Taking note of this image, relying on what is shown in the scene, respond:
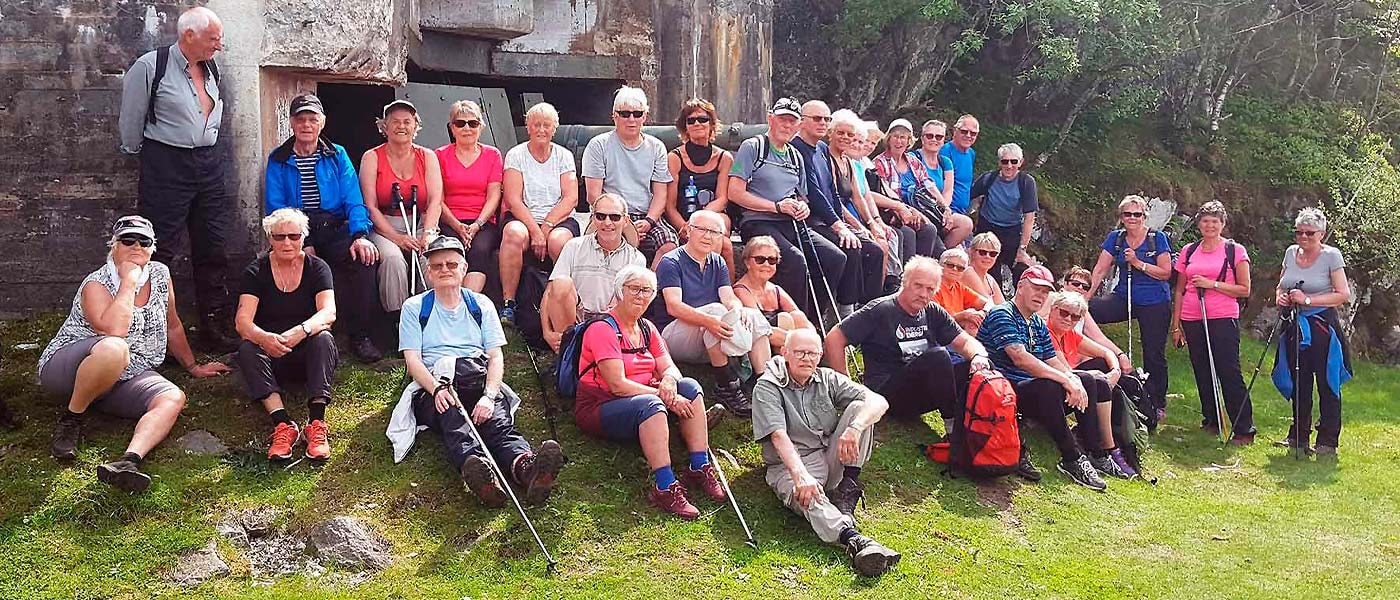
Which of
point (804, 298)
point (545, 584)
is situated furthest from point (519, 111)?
point (545, 584)

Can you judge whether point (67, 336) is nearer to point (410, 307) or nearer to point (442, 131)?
point (410, 307)

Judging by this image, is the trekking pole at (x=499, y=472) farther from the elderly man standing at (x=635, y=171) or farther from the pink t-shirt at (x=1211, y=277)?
the pink t-shirt at (x=1211, y=277)

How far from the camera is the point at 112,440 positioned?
589 cm

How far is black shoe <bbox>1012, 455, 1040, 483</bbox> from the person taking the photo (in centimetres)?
676

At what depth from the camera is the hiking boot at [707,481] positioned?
5.85m

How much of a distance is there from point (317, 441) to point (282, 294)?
0.84 meters

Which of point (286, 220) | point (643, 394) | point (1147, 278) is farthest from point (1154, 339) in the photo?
point (286, 220)

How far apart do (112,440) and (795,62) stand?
37.4ft

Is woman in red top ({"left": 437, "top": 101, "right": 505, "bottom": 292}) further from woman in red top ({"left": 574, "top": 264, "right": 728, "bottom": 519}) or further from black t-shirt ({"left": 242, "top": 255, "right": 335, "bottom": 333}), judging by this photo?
woman in red top ({"left": 574, "top": 264, "right": 728, "bottom": 519})

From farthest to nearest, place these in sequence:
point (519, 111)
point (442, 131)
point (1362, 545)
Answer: point (519, 111) → point (442, 131) → point (1362, 545)

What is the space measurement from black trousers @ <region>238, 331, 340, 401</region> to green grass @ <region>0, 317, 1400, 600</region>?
280 millimetres

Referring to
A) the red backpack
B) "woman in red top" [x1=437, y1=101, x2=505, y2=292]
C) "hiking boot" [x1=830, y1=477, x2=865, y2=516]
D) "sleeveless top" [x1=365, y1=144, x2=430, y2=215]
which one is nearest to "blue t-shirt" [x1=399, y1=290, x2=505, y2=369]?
"woman in red top" [x1=437, y1=101, x2=505, y2=292]

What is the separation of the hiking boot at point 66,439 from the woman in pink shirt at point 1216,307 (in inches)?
283

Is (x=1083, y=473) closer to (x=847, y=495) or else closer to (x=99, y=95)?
(x=847, y=495)
